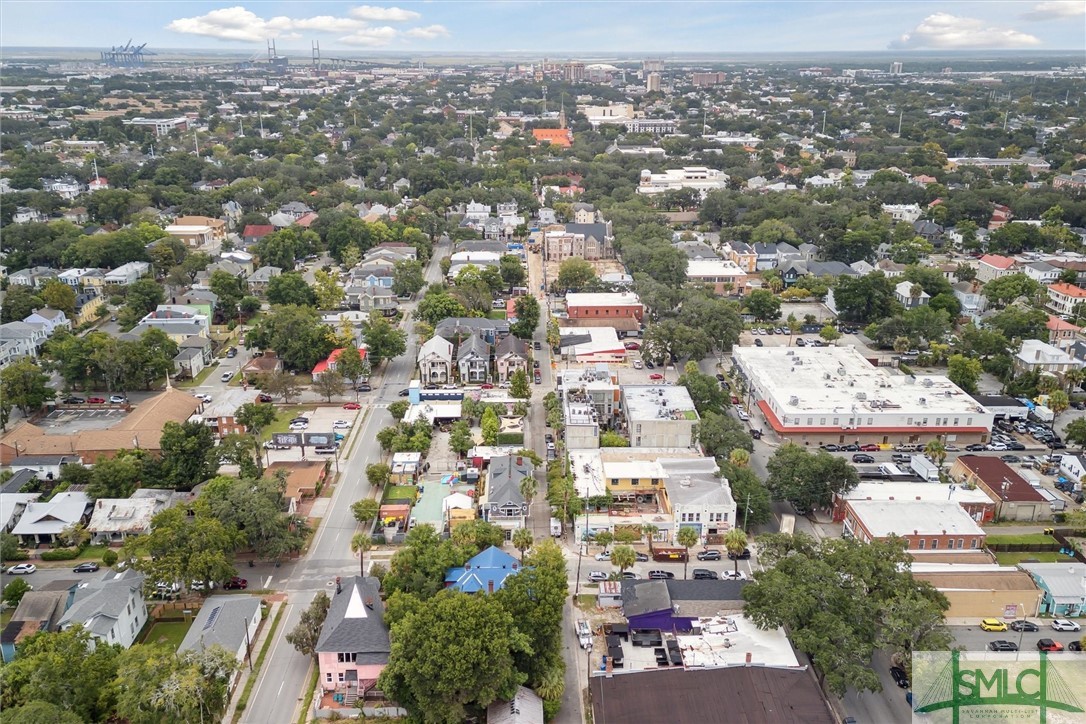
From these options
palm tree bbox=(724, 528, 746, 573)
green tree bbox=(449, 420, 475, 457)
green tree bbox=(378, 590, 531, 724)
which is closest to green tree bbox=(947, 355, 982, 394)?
palm tree bbox=(724, 528, 746, 573)

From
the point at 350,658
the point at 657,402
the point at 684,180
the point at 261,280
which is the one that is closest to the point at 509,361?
the point at 657,402

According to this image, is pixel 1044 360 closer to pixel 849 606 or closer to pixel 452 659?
pixel 849 606

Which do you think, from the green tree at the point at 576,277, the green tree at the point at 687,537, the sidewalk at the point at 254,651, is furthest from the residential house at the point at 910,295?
the sidewalk at the point at 254,651

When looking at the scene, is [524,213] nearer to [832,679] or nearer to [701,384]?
[701,384]

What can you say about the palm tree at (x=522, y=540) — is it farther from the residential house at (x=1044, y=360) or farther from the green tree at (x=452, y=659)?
the residential house at (x=1044, y=360)

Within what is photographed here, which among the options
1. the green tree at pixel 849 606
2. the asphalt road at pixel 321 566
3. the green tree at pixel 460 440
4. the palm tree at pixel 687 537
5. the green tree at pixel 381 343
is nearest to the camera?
the green tree at pixel 849 606

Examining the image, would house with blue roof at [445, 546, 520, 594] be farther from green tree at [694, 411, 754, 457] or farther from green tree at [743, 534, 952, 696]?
green tree at [694, 411, 754, 457]
